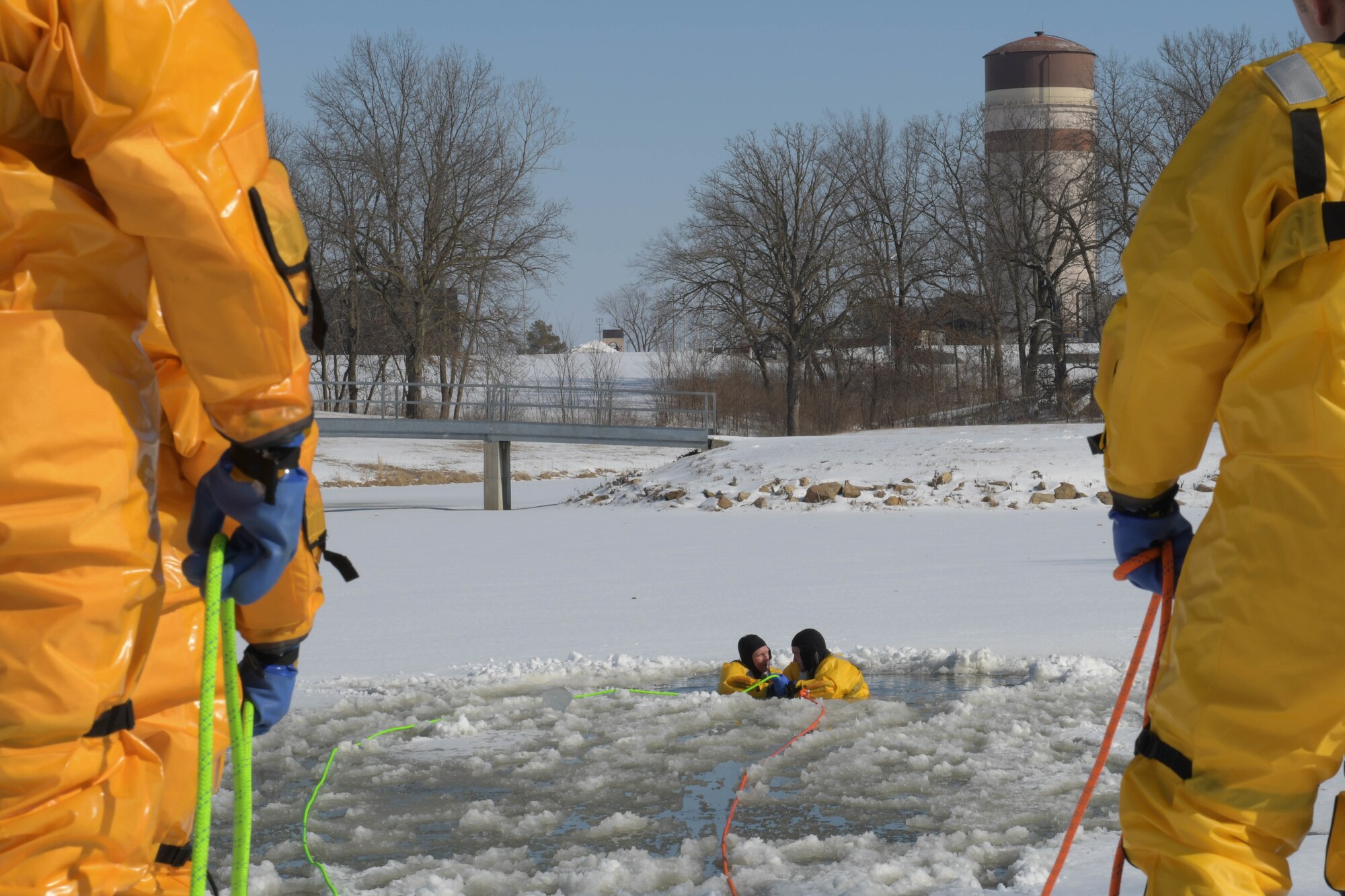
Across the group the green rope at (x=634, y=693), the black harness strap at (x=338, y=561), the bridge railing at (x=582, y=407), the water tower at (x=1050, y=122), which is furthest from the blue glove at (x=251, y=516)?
the water tower at (x=1050, y=122)

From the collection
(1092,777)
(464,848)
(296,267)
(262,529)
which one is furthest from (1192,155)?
(464,848)

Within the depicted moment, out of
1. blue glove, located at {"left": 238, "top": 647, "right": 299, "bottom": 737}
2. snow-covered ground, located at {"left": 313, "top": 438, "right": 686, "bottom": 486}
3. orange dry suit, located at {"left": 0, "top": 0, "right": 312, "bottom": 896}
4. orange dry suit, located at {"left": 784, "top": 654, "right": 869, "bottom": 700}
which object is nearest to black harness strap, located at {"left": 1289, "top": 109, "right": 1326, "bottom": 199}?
orange dry suit, located at {"left": 0, "top": 0, "right": 312, "bottom": 896}

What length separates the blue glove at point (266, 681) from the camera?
2.67m

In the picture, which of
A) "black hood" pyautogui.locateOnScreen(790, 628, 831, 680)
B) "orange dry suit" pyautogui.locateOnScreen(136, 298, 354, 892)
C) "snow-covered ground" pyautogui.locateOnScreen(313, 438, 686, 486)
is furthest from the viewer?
"snow-covered ground" pyautogui.locateOnScreen(313, 438, 686, 486)

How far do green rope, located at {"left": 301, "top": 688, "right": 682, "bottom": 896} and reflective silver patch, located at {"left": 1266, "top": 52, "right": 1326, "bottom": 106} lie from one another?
2.07 meters

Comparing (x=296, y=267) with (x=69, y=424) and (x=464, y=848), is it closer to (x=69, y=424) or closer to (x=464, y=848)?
(x=69, y=424)

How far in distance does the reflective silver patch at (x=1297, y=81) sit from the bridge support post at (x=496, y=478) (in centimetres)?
1869

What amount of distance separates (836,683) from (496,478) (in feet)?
50.5

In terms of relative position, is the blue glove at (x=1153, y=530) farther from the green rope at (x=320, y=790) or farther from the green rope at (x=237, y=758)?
the green rope at (x=320, y=790)

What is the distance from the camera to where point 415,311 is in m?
34.6

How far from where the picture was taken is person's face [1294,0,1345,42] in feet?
6.65

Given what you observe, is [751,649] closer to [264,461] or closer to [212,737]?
[212,737]

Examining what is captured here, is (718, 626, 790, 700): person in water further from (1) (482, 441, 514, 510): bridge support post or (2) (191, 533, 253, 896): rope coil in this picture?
(1) (482, 441, 514, 510): bridge support post

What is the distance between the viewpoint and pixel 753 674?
5766 millimetres
